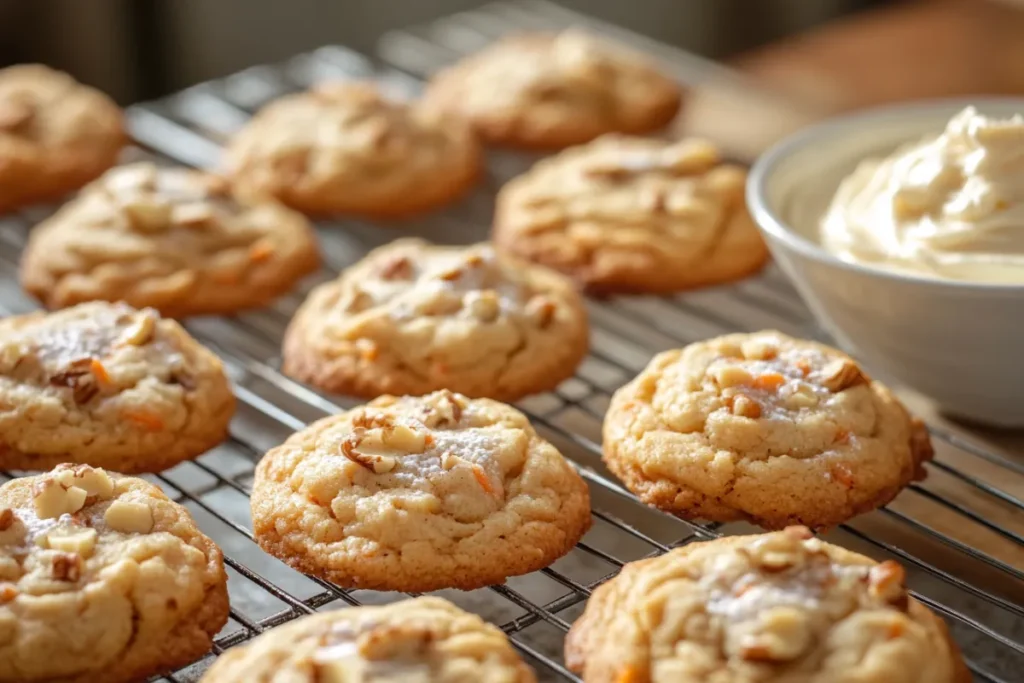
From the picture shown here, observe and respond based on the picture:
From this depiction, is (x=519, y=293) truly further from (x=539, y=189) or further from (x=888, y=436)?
(x=888, y=436)

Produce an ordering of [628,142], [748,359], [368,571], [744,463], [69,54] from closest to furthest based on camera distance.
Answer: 1. [368,571]
2. [744,463]
3. [748,359]
4. [628,142]
5. [69,54]

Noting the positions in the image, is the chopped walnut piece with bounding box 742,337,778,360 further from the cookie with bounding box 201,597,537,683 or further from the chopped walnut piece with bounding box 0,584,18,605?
the chopped walnut piece with bounding box 0,584,18,605

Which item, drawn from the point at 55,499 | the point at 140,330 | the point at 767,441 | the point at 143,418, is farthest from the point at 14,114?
the point at 767,441

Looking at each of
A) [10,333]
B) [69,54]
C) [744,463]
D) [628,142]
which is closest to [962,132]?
[744,463]

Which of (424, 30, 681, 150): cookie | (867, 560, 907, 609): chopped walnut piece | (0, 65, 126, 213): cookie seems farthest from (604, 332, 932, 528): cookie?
(0, 65, 126, 213): cookie

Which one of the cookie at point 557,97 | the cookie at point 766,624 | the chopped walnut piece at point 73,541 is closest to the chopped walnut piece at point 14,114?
the cookie at point 557,97
